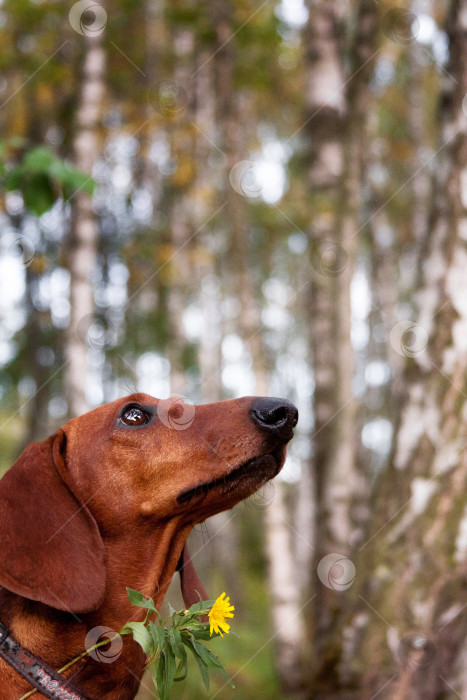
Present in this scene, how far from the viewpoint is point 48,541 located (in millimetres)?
2291

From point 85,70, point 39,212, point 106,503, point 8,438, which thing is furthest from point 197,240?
point 8,438

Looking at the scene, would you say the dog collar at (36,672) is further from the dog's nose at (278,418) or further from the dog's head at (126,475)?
the dog's nose at (278,418)

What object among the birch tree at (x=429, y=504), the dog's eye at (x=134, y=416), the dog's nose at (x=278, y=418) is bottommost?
the birch tree at (x=429, y=504)

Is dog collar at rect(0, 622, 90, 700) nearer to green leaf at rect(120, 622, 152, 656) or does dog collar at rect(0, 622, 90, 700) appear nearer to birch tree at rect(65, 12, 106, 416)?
green leaf at rect(120, 622, 152, 656)

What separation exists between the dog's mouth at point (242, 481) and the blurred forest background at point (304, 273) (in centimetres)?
42

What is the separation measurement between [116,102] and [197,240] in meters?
4.81

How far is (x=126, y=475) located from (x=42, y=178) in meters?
1.66

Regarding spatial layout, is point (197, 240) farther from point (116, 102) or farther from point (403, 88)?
point (403, 88)

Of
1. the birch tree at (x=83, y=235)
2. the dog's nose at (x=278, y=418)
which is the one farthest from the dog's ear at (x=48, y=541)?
the birch tree at (x=83, y=235)

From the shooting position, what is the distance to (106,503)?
256 cm

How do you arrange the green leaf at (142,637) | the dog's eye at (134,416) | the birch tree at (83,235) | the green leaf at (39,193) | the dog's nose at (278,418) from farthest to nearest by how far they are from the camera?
the birch tree at (83,235) < the green leaf at (39,193) < the dog's eye at (134,416) < the dog's nose at (278,418) < the green leaf at (142,637)

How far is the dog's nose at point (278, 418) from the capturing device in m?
2.49

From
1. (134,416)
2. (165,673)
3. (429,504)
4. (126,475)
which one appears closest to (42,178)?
(134,416)

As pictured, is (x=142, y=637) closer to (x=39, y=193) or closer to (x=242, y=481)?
(x=242, y=481)
